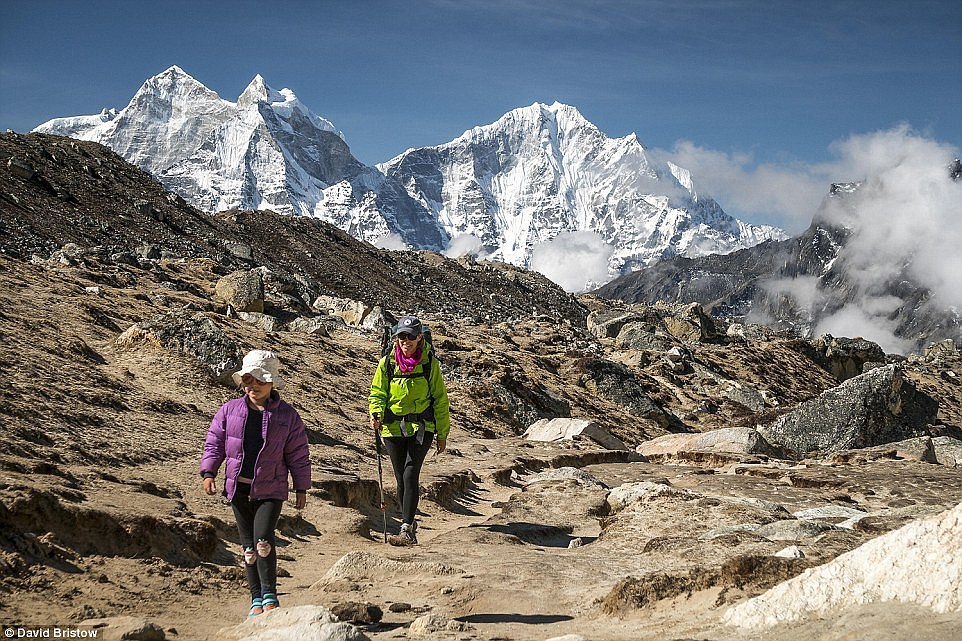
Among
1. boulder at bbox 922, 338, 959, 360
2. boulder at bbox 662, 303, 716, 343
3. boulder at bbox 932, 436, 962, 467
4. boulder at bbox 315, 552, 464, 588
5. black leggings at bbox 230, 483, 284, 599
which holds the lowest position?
boulder at bbox 932, 436, 962, 467

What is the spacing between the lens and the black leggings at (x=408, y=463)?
29.4 ft

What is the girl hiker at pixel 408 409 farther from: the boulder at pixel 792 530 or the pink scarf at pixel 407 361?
the boulder at pixel 792 530

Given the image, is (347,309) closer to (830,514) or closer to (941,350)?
(830,514)

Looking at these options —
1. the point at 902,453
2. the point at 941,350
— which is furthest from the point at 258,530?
the point at 941,350

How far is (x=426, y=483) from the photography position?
1291cm

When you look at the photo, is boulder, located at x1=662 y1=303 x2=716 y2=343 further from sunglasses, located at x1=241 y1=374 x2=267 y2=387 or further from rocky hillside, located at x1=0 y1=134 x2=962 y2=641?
sunglasses, located at x1=241 y1=374 x2=267 y2=387

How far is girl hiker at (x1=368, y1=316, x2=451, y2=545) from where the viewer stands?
8.94 m

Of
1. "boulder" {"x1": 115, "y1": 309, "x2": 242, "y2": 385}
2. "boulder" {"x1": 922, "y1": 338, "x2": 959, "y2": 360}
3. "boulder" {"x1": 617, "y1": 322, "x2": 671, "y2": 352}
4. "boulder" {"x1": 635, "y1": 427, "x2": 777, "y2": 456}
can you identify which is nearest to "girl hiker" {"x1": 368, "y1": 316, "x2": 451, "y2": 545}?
"boulder" {"x1": 115, "y1": 309, "x2": 242, "y2": 385}

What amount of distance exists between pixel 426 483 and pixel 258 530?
270 inches

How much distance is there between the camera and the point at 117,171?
6203 cm

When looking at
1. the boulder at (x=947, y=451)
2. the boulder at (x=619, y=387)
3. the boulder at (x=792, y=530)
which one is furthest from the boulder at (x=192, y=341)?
the boulder at (x=619, y=387)

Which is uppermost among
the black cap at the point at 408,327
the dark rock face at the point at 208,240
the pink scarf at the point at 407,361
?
the dark rock face at the point at 208,240

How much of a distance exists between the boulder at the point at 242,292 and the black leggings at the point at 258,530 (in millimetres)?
24100

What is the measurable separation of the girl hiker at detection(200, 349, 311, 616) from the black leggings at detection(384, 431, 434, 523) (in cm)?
265
